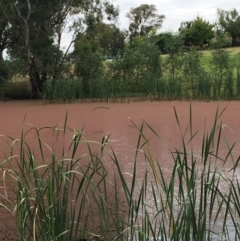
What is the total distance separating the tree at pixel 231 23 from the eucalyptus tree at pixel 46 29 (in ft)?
58.2

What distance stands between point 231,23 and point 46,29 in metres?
20.9

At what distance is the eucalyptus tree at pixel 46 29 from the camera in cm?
923

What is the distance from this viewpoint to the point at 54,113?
25.9ft

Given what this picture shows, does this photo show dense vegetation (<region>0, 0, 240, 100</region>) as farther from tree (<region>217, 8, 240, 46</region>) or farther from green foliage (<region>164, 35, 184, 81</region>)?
tree (<region>217, 8, 240, 46</region>)

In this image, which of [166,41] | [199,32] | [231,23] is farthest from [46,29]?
[231,23]

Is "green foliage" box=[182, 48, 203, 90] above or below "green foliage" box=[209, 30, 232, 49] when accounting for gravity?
below

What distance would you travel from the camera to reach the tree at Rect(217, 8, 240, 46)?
27.9 m

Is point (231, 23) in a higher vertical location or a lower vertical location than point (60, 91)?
higher

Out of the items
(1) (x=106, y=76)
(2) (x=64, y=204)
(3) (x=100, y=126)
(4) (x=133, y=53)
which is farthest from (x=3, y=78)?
(2) (x=64, y=204)

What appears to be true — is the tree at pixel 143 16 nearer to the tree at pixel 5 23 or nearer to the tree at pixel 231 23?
the tree at pixel 231 23

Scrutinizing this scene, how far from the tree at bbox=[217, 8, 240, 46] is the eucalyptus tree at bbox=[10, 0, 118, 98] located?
17.7m

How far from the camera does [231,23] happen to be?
93.9ft

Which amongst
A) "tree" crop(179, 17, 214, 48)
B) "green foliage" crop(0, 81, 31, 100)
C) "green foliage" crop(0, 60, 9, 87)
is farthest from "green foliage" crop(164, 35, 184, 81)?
"tree" crop(179, 17, 214, 48)

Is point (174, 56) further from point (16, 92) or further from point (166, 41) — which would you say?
point (16, 92)
